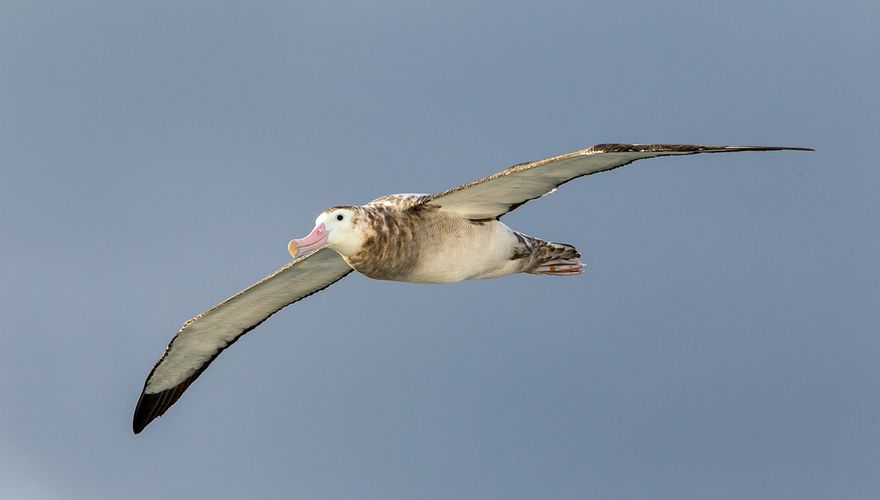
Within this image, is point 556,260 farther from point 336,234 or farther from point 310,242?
point 310,242

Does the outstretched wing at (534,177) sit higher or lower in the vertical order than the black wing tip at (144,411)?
higher

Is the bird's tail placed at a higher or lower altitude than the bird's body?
lower

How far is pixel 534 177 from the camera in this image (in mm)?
13469

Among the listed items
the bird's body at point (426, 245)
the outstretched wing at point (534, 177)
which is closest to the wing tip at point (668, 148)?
the outstretched wing at point (534, 177)

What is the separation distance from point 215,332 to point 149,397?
1397 mm

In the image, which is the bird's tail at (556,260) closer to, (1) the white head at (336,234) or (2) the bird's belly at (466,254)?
(2) the bird's belly at (466,254)

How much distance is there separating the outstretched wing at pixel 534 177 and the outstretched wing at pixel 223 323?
2314mm

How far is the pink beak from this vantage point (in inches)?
521

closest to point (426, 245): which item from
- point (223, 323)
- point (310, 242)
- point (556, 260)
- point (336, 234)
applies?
point (336, 234)

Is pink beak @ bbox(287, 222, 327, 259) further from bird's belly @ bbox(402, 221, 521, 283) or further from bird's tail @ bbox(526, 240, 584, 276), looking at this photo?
bird's tail @ bbox(526, 240, 584, 276)

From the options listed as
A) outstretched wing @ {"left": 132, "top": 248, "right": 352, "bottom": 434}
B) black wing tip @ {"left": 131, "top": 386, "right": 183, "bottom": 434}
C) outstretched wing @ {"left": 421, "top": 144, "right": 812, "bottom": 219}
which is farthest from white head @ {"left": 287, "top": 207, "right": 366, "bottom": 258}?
black wing tip @ {"left": 131, "top": 386, "right": 183, "bottom": 434}

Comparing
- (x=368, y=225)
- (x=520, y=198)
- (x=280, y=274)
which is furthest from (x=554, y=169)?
(x=280, y=274)

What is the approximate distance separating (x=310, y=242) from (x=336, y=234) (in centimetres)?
30

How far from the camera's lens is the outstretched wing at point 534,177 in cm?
1187
